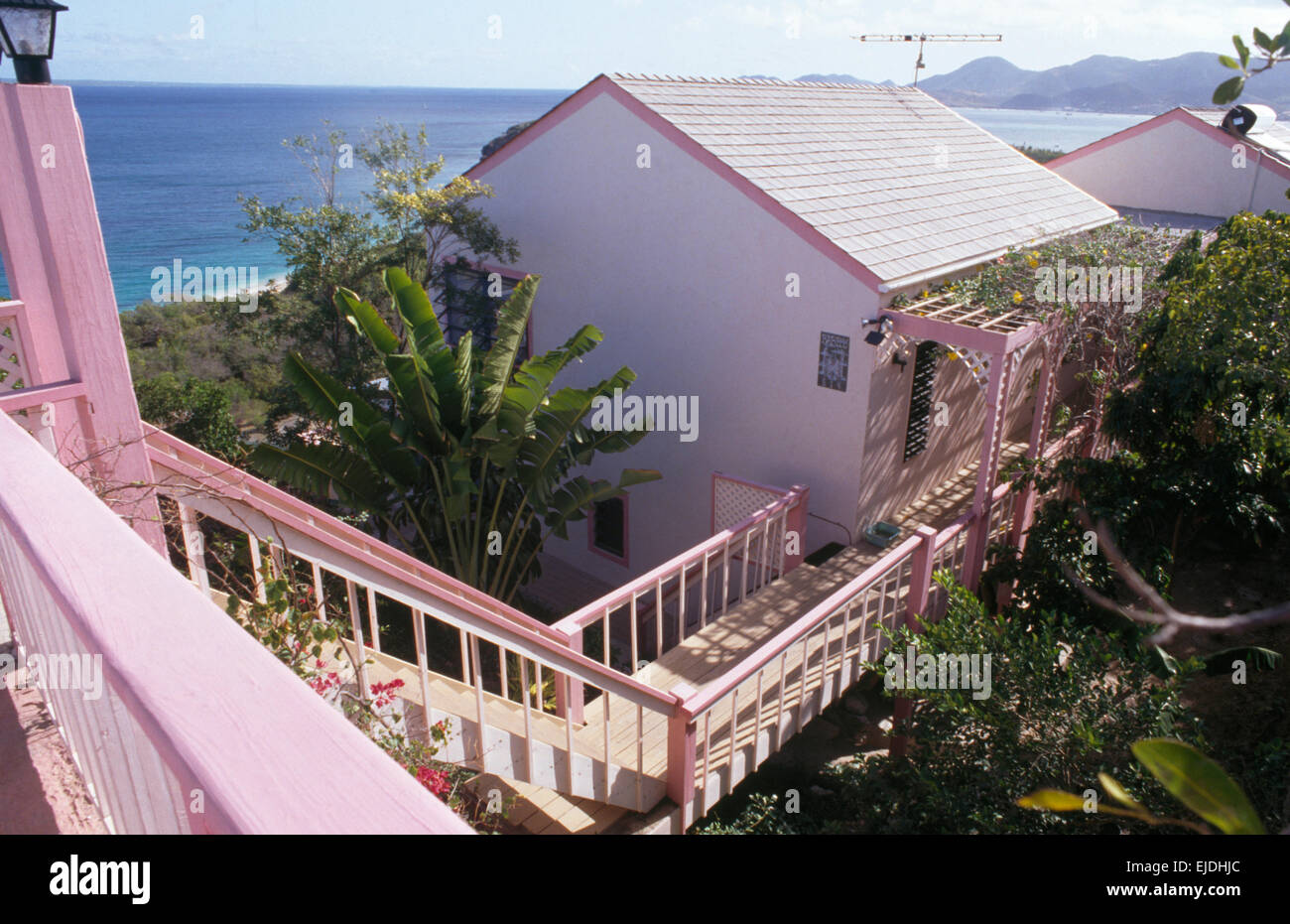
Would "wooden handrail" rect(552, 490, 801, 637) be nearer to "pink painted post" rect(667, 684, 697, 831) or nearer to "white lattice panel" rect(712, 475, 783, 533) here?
"white lattice panel" rect(712, 475, 783, 533)

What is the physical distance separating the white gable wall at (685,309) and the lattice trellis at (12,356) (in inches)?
286

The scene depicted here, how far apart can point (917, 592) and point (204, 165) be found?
101125 mm

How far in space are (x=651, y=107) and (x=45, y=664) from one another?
9548 millimetres

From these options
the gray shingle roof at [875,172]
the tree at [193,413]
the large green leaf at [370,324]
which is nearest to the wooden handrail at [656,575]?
the gray shingle roof at [875,172]

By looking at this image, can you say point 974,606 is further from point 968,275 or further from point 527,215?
point 527,215

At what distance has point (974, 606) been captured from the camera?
19.5 feet

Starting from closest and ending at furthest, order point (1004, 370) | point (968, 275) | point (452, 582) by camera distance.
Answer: point (452, 582), point (1004, 370), point (968, 275)

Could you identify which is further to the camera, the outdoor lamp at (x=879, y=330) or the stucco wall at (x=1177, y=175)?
the stucco wall at (x=1177, y=175)

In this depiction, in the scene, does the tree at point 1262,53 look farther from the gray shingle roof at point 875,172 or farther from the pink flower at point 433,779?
the gray shingle roof at point 875,172

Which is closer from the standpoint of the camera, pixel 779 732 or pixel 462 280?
pixel 779 732

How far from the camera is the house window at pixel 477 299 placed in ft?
41.4

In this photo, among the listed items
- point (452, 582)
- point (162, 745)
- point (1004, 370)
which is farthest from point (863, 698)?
point (162, 745)

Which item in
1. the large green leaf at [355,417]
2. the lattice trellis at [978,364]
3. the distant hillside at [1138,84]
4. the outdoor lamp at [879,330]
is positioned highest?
the distant hillside at [1138,84]

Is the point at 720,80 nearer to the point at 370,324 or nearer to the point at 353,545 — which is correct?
the point at 370,324
